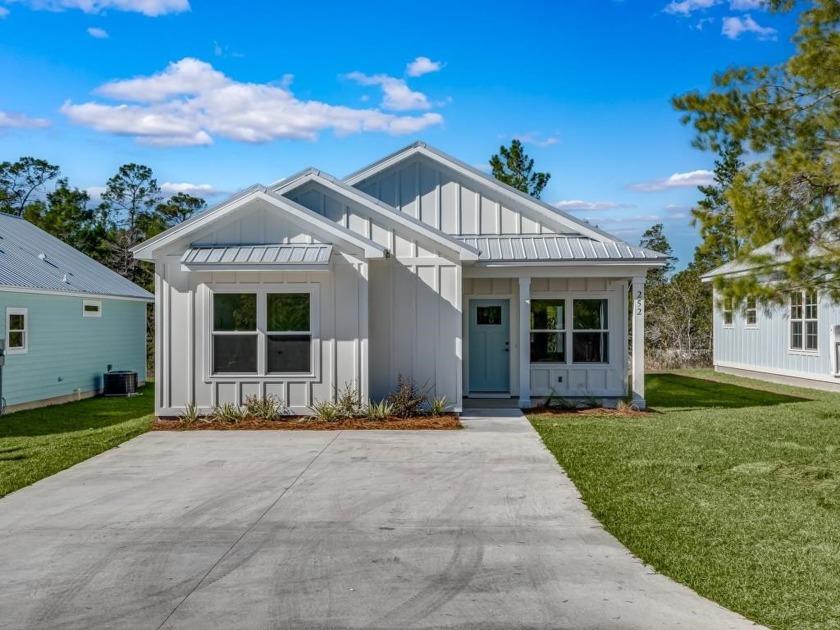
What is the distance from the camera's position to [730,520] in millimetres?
6387

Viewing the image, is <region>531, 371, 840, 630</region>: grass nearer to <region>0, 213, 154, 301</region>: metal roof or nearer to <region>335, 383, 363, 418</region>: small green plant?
<region>335, 383, 363, 418</region>: small green plant

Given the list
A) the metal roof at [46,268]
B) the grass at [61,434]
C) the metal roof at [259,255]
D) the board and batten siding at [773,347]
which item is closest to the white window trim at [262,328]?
the metal roof at [259,255]

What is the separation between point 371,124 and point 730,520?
20.6 m

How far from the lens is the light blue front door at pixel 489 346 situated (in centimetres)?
1541

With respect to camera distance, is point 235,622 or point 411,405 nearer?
point 235,622

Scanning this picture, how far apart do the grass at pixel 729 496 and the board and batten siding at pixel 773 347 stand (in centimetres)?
423

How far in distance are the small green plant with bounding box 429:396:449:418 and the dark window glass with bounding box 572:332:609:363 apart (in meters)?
3.69

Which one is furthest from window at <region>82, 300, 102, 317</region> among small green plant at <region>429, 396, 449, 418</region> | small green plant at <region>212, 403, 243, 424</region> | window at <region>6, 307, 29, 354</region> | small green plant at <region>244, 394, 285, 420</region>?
small green plant at <region>429, 396, 449, 418</region>

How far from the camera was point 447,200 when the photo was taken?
51.4 feet

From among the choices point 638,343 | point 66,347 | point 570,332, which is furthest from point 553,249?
point 66,347

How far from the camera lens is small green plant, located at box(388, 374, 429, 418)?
12.7 metres

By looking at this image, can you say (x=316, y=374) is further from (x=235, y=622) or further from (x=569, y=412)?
(x=235, y=622)

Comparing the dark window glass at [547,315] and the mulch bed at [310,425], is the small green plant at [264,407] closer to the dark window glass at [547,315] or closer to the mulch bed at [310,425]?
the mulch bed at [310,425]

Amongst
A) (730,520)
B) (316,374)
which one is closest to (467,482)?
(730,520)
